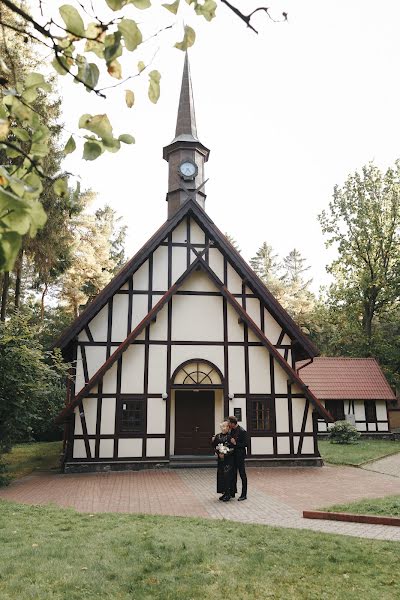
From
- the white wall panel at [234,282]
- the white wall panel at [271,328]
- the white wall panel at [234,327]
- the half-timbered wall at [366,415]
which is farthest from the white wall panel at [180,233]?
the half-timbered wall at [366,415]

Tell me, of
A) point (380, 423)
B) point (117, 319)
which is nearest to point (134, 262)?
point (117, 319)

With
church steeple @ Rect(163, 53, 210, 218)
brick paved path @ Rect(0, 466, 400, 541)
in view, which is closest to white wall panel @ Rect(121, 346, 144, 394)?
brick paved path @ Rect(0, 466, 400, 541)

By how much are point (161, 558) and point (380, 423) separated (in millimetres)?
22410

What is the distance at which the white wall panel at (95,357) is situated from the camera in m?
15.2

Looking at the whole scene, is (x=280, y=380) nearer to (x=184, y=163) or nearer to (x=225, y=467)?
(x=225, y=467)

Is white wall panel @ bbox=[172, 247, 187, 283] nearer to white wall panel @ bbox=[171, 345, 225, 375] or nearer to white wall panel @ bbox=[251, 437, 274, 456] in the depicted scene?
white wall panel @ bbox=[171, 345, 225, 375]

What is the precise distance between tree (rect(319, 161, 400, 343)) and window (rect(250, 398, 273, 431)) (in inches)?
731

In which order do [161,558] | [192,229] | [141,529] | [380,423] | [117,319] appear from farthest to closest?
[380,423], [192,229], [117,319], [141,529], [161,558]

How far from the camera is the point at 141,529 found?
272 inches

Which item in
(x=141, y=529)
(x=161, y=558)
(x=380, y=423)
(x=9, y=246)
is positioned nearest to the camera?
(x=9, y=246)

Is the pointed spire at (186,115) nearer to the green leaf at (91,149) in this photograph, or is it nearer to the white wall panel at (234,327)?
the white wall panel at (234,327)

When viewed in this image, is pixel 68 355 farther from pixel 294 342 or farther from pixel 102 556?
pixel 102 556

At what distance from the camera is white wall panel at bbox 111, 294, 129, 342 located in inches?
608

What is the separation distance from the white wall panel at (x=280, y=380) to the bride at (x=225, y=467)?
571 cm
